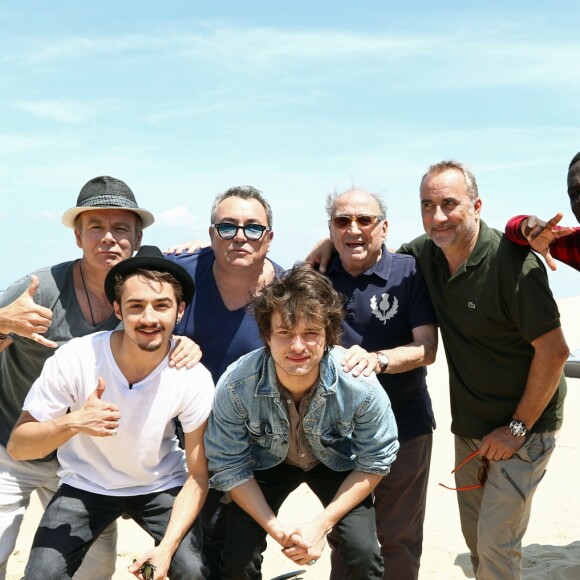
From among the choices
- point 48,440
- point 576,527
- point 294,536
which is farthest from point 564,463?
point 48,440

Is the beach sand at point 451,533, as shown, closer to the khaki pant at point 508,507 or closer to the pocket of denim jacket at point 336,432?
the khaki pant at point 508,507

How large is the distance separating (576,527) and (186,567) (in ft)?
16.7

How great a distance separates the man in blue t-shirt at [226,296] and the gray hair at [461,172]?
1.09 meters

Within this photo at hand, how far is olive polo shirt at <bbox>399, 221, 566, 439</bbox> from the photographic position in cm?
483

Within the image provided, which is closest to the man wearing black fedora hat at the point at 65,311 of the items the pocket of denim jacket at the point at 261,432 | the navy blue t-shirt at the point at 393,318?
the pocket of denim jacket at the point at 261,432

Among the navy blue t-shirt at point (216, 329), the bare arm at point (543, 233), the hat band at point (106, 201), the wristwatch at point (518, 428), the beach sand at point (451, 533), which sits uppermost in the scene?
the hat band at point (106, 201)

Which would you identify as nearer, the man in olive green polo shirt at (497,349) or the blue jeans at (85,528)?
the blue jeans at (85,528)

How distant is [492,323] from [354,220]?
1.09 metres

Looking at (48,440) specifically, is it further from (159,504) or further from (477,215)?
(477,215)

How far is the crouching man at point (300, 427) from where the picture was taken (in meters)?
4.38

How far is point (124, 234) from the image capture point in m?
5.14

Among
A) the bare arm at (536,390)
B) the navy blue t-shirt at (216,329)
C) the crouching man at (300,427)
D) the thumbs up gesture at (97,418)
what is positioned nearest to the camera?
the thumbs up gesture at (97,418)

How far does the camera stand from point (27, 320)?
4578 millimetres

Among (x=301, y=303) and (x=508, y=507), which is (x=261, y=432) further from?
(x=508, y=507)
